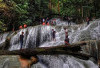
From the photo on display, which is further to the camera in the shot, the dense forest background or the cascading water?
the dense forest background

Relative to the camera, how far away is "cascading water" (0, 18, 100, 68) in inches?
346

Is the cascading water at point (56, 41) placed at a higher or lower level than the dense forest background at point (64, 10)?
lower

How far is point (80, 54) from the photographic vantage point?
928 cm

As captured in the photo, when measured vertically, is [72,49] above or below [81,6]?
below

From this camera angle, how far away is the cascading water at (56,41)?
8.79m

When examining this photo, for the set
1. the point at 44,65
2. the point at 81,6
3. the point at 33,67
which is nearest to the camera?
the point at 33,67

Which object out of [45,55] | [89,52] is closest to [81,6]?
[89,52]

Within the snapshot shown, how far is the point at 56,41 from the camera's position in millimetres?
16609

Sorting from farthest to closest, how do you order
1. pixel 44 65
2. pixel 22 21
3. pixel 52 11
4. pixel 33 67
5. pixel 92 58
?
pixel 52 11, pixel 22 21, pixel 92 58, pixel 44 65, pixel 33 67

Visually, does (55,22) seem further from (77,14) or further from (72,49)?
(72,49)

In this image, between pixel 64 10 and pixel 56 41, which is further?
pixel 64 10

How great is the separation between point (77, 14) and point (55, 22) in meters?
5.63

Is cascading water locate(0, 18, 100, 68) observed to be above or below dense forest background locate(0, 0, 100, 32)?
below

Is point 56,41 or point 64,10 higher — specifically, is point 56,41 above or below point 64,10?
below
